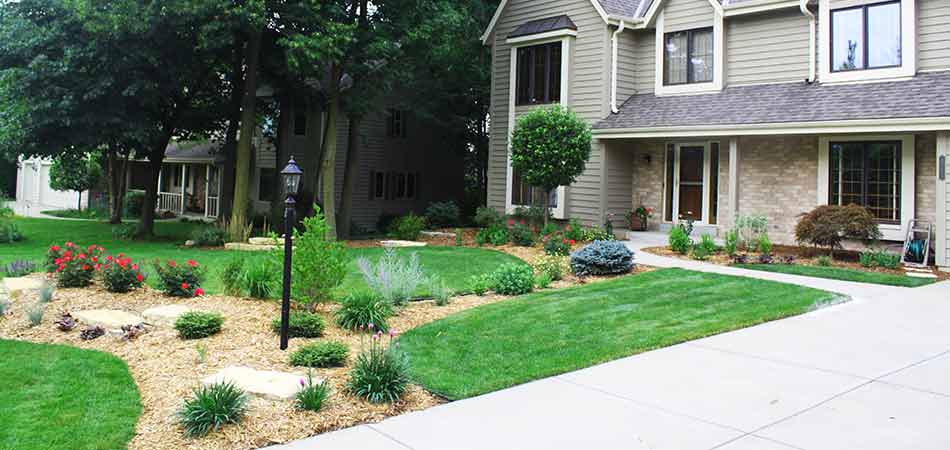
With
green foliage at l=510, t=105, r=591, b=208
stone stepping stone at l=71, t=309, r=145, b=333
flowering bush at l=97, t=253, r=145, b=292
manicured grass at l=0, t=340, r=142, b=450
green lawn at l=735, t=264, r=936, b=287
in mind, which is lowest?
manicured grass at l=0, t=340, r=142, b=450

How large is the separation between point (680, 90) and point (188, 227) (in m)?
18.8

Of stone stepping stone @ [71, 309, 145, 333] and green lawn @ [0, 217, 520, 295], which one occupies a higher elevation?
green lawn @ [0, 217, 520, 295]

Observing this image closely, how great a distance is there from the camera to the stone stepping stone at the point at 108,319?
8.03 metres

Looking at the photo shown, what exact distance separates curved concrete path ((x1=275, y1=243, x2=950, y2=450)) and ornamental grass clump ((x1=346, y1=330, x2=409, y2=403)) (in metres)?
0.33

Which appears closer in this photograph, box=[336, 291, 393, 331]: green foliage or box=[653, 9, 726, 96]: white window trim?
box=[336, 291, 393, 331]: green foliage

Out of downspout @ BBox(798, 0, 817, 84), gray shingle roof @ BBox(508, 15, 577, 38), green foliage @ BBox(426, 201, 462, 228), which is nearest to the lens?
downspout @ BBox(798, 0, 817, 84)

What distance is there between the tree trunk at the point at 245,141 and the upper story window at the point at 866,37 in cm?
1393

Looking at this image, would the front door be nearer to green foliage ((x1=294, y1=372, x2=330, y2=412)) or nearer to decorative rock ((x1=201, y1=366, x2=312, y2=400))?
decorative rock ((x1=201, y1=366, x2=312, y2=400))

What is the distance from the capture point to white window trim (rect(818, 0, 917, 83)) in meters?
15.3

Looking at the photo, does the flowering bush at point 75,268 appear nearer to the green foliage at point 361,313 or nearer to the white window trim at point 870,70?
the green foliage at point 361,313

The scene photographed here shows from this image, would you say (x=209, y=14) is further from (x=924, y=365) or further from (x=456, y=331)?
(x=924, y=365)

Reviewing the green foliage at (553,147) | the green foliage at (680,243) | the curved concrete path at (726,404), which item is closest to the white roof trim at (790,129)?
the green foliage at (553,147)

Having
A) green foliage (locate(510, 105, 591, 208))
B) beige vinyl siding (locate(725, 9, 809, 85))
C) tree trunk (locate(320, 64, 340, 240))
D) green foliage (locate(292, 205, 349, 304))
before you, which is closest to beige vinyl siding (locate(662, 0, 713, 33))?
beige vinyl siding (locate(725, 9, 809, 85))

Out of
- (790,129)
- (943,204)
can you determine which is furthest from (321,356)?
(790,129)
